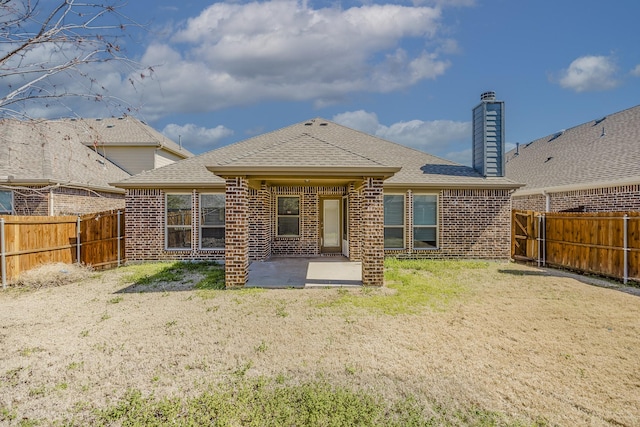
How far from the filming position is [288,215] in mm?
12945

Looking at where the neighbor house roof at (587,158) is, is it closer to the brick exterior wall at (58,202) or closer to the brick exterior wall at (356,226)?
the brick exterior wall at (356,226)

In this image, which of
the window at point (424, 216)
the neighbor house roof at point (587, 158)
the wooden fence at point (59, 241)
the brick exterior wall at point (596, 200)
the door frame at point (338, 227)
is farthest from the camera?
the door frame at point (338, 227)

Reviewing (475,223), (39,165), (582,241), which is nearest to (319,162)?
(475,223)

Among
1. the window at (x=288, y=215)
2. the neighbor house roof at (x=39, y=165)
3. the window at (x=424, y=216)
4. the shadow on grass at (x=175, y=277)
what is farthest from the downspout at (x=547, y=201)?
the neighbor house roof at (x=39, y=165)

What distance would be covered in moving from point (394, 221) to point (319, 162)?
213 inches

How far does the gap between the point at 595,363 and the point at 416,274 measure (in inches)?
216

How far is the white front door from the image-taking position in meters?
13.2

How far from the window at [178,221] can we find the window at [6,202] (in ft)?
16.7

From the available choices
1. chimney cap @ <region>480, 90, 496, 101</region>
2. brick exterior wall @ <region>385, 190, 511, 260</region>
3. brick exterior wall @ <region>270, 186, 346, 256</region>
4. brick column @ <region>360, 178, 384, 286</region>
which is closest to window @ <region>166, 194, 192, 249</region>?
brick exterior wall @ <region>270, 186, 346, 256</region>

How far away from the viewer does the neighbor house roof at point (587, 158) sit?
1206cm

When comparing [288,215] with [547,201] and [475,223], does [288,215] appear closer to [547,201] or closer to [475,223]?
[475,223]

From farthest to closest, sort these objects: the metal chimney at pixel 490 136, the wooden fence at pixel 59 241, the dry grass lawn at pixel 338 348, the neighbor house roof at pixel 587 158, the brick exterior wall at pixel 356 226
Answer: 1. the metal chimney at pixel 490 136
2. the neighbor house roof at pixel 587 158
3. the brick exterior wall at pixel 356 226
4. the wooden fence at pixel 59 241
5. the dry grass lawn at pixel 338 348

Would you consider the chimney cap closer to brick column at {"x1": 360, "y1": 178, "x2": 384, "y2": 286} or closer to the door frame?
the door frame

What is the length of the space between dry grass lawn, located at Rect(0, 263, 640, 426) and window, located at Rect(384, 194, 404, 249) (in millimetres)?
4624
